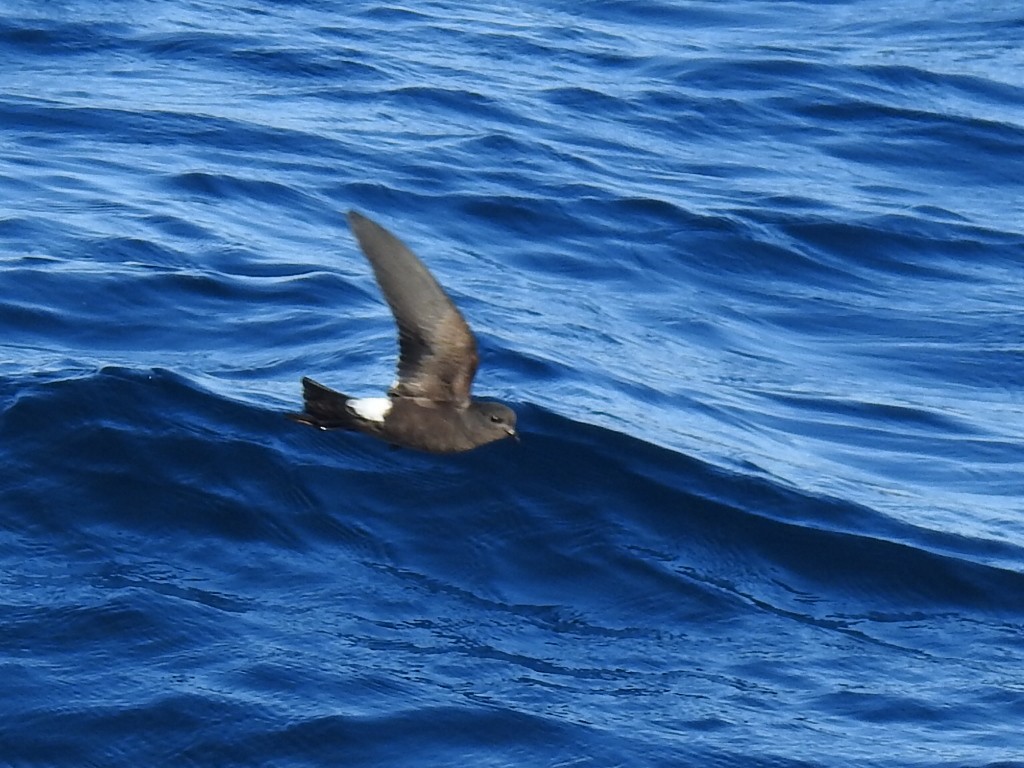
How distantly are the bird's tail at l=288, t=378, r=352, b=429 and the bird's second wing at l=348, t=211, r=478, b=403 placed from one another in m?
0.42

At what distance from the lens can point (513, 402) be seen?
10383 millimetres

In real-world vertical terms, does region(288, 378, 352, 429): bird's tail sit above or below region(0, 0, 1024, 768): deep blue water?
above

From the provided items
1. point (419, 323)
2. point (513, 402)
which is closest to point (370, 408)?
point (419, 323)

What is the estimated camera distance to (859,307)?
14.0 m

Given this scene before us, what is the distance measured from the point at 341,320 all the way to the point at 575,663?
12.4ft

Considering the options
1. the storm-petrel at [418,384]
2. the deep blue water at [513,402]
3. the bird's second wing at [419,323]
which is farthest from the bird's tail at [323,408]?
the deep blue water at [513,402]

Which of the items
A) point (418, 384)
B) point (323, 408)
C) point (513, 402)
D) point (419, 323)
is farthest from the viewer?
point (513, 402)

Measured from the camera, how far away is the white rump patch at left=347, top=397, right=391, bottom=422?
24.2 ft

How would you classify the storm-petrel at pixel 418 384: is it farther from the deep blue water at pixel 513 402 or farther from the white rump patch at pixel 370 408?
the deep blue water at pixel 513 402

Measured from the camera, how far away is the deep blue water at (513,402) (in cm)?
809

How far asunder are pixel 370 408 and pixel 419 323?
0.39 metres

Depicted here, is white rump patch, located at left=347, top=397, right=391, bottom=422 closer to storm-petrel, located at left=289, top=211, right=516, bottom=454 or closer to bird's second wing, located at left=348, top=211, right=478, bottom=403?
storm-petrel, located at left=289, top=211, right=516, bottom=454

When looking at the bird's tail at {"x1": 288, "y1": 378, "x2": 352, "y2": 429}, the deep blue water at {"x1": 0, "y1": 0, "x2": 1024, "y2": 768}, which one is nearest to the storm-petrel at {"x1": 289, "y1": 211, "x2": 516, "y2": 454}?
the bird's tail at {"x1": 288, "y1": 378, "x2": 352, "y2": 429}

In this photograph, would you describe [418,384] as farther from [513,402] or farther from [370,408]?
[513,402]
